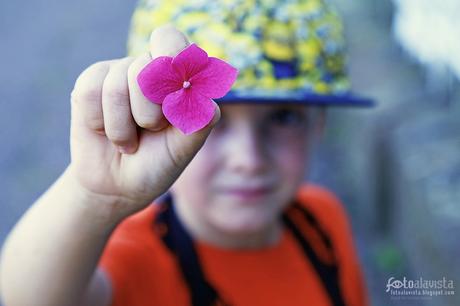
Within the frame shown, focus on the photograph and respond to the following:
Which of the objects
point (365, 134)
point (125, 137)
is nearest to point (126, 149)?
point (125, 137)

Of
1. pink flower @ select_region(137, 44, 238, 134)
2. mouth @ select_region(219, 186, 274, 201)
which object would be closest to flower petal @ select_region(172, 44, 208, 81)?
pink flower @ select_region(137, 44, 238, 134)

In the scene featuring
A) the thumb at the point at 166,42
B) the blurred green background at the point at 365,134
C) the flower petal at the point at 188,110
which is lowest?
the blurred green background at the point at 365,134

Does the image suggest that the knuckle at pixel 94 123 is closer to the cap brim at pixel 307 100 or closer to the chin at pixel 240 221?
the cap brim at pixel 307 100

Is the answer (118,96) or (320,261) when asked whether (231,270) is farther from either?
(118,96)

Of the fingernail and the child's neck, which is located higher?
the fingernail

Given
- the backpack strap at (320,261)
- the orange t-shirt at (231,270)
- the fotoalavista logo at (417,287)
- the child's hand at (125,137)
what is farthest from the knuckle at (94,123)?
the backpack strap at (320,261)

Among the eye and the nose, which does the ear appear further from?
the nose

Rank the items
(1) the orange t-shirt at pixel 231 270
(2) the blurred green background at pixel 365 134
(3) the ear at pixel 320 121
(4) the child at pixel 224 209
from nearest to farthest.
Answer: (4) the child at pixel 224 209, (1) the orange t-shirt at pixel 231 270, (3) the ear at pixel 320 121, (2) the blurred green background at pixel 365 134
